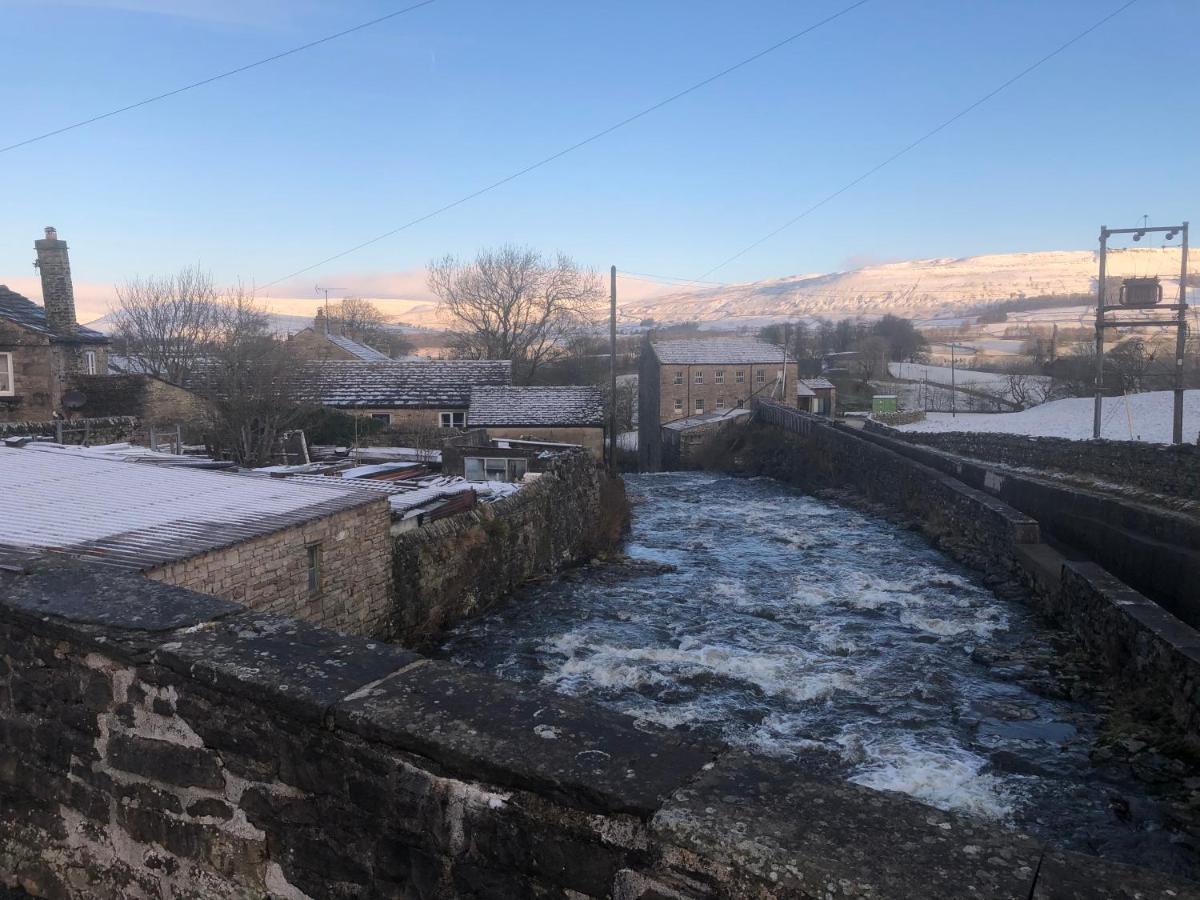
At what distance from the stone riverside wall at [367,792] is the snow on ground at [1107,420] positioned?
25601mm

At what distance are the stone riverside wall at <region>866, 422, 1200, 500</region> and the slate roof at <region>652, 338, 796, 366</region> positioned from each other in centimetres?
2129

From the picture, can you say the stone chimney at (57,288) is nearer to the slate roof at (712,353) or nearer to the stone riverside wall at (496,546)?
the stone riverside wall at (496,546)

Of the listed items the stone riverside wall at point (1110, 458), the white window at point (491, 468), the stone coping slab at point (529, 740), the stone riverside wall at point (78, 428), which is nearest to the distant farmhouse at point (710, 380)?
Answer: the stone riverside wall at point (1110, 458)

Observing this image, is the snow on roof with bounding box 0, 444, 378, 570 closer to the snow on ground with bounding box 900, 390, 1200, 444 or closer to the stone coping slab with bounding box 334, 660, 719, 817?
the stone coping slab with bounding box 334, 660, 719, 817

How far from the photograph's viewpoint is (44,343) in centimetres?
1958

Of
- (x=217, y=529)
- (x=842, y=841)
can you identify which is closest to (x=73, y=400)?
(x=217, y=529)

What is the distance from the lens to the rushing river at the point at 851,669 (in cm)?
758

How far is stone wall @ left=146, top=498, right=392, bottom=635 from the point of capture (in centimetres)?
757

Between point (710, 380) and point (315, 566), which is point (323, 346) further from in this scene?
point (315, 566)

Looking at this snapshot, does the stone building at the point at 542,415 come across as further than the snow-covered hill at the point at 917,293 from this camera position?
No

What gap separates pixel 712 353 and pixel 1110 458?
31318 mm

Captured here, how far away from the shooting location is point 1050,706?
952 centimetres

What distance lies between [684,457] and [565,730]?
36339 mm

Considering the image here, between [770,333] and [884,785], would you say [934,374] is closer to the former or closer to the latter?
[770,333]
